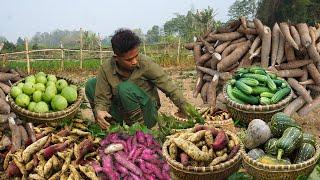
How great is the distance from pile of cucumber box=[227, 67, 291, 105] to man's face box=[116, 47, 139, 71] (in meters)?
1.02

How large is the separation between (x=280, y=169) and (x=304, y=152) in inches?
10.4

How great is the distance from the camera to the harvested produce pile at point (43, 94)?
518 centimetres

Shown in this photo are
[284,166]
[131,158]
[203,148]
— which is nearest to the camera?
[284,166]

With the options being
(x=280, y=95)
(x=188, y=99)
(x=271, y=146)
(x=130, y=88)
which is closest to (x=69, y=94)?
(x=130, y=88)

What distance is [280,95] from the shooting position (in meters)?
4.82

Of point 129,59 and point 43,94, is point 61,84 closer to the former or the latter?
point 43,94

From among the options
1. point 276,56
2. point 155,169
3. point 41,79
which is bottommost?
point 155,169

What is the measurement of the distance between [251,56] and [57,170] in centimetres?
324

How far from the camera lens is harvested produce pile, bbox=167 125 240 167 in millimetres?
3779

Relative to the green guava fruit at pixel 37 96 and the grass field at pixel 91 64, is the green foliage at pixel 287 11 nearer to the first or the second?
the grass field at pixel 91 64

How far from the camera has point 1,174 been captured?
4629mm

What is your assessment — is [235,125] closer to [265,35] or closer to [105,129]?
[105,129]

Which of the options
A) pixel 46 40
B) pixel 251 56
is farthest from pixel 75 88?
pixel 46 40

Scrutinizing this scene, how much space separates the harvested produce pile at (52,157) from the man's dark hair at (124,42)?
39.2 inches
